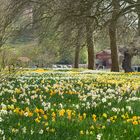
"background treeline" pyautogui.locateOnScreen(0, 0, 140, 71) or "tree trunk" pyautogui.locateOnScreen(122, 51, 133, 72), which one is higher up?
"background treeline" pyautogui.locateOnScreen(0, 0, 140, 71)

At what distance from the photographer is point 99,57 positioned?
422 feet

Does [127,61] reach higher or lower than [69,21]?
lower

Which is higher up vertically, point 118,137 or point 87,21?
point 87,21

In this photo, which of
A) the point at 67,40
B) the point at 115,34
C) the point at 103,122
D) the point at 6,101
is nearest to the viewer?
the point at 103,122

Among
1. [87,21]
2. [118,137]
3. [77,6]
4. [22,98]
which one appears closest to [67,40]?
[87,21]

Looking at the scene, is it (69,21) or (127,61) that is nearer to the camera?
(69,21)

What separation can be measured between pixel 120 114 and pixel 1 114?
185 cm

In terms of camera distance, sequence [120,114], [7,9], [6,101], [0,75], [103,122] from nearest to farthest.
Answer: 1. [103,122]
2. [120,114]
3. [6,101]
4. [0,75]
5. [7,9]

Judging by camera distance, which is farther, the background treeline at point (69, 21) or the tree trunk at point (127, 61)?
the tree trunk at point (127, 61)

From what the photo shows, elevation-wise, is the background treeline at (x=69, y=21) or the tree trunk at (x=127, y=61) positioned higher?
the background treeline at (x=69, y=21)

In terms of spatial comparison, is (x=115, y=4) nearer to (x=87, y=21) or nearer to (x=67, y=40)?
(x=87, y=21)

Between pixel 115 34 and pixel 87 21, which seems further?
pixel 115 34

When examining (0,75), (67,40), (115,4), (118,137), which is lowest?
(118,137)

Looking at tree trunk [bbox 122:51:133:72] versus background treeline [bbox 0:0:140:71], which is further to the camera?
tree trunk [bbox 122:51:133:72]
